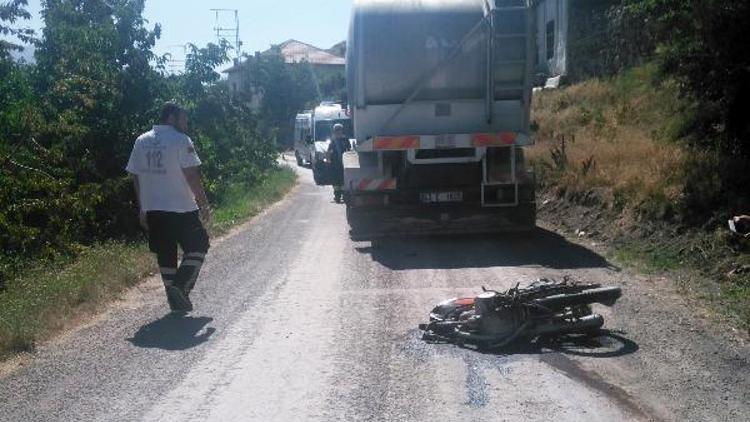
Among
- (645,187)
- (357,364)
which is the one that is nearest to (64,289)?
(357,364)

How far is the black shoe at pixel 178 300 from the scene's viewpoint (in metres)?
8.26

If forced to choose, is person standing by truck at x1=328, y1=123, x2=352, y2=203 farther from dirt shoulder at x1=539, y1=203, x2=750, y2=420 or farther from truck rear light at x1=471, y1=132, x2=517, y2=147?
dirt shoulder at x1=539, y1=203, x2=750, y2=420

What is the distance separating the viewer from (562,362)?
6.38m

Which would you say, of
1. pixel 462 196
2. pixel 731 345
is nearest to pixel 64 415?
pixel 731 345

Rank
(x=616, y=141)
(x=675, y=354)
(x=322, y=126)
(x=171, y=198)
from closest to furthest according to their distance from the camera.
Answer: (x=675, y=354) < (x=171, y=198) < (x=616, y=141) < (x=322, y=126)

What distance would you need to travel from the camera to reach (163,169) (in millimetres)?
8383

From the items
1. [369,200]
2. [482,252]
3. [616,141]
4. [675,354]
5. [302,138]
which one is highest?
[616,141]

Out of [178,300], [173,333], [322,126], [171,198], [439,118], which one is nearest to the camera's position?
[173,333]

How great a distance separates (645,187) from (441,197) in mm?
2842

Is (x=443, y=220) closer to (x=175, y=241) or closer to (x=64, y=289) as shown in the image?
(x=175, y=241)

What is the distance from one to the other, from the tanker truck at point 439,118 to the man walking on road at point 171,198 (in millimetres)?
4637

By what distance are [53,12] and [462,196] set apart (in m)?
13.5

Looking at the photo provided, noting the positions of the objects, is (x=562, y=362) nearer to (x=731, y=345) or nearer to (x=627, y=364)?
(x=627, y=364)

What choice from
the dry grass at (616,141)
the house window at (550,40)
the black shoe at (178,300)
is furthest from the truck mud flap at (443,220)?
the house window at (550,40)
